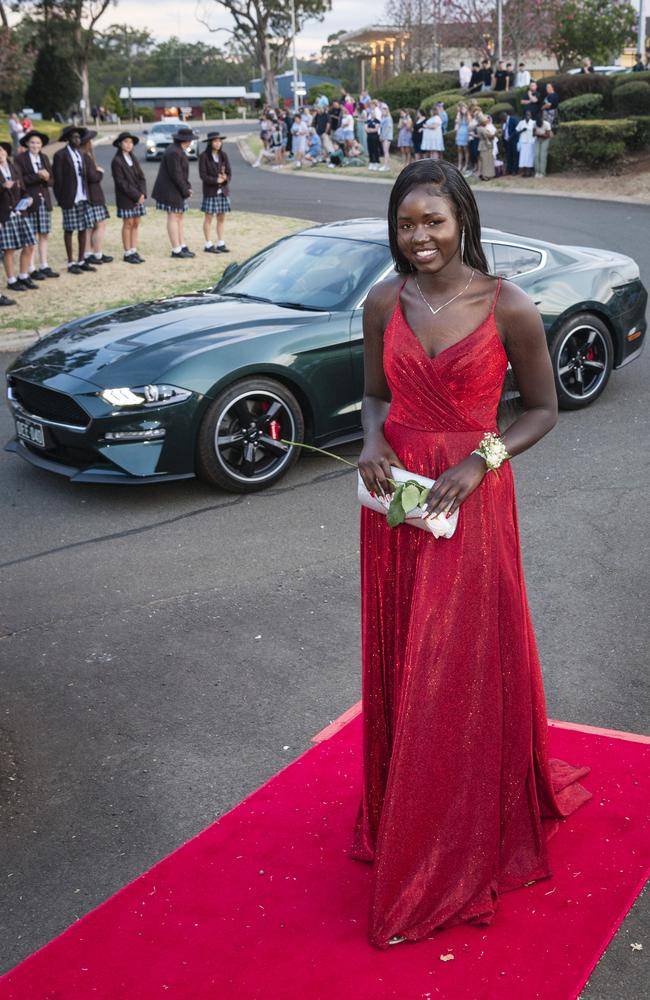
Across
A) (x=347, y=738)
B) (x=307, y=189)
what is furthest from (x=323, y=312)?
(x=307, y=189)

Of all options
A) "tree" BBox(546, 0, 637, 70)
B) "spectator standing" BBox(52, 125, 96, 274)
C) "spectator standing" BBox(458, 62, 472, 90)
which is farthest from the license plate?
"tree" BBox(546, 0, 637, 70)

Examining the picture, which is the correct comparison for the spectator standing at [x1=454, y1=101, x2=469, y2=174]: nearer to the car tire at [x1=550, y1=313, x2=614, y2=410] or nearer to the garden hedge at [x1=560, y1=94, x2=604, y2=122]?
the garden hedge at [x1=560, y1=94, x2=604, y2=122]

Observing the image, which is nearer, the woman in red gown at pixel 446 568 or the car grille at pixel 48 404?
the woman in red gown at pixel 446 568

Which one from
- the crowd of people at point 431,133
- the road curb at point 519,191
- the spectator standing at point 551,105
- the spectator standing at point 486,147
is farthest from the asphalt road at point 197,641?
the spectator standing at point 551,105

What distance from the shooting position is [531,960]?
300cm

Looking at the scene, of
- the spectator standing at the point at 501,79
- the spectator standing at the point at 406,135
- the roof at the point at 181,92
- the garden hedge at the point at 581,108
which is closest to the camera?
the garden hedge at the point at 581,108

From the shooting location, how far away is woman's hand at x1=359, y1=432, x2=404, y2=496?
121 inches

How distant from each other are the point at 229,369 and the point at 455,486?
3964mm

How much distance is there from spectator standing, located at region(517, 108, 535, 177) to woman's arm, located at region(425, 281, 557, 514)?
999 inches

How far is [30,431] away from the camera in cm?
692

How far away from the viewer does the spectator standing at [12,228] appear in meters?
13.2

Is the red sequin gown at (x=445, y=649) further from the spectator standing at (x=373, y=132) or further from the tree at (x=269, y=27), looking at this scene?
the tree at (x=269, y=27)

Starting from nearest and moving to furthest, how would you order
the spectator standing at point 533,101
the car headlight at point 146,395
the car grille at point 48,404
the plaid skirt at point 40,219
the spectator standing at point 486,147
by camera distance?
the car headlight at point 146,395 → the car grille at point 48,404 → the plaid skirt at point 40,219 → the spectator standing at point 486,147 → the spectator standing at point 533,101

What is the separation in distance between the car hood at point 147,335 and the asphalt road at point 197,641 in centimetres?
84
